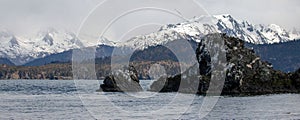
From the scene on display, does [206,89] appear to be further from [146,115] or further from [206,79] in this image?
[146,115]

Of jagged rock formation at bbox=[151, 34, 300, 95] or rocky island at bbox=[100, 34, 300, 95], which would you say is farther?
rocky island at bbox=[100, 34, 300, 95]

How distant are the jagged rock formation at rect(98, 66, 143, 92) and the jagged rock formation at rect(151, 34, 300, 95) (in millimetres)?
15370

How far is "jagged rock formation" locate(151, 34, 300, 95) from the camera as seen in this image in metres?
147

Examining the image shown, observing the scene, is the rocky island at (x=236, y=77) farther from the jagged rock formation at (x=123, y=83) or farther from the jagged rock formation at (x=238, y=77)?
the jagged rock formation at (x=123, y=83)

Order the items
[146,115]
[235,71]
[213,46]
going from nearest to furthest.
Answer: [146,115]
[235,71]
[213,46]

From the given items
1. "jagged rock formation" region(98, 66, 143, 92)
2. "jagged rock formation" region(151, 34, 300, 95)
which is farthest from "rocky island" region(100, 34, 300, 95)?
"jagged rock formation" region(98, 66, 143, 92)

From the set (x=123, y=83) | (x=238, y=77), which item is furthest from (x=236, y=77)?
(x=123, y=83)

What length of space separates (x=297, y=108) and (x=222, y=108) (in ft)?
49.2

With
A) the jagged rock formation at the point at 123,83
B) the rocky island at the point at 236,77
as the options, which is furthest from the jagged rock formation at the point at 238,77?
the jagged rock formation at the point at 123,83

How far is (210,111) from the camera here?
9606cm

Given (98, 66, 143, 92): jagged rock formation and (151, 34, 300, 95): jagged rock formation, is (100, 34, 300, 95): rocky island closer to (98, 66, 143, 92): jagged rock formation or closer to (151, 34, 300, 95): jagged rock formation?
(151, 34, 300, 95): jagged rock formation

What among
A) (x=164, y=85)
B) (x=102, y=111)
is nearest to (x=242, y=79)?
(x=164, y=85)

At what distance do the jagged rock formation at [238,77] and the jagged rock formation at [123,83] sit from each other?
50.4 ft

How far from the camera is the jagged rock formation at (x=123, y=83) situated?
172875mm
